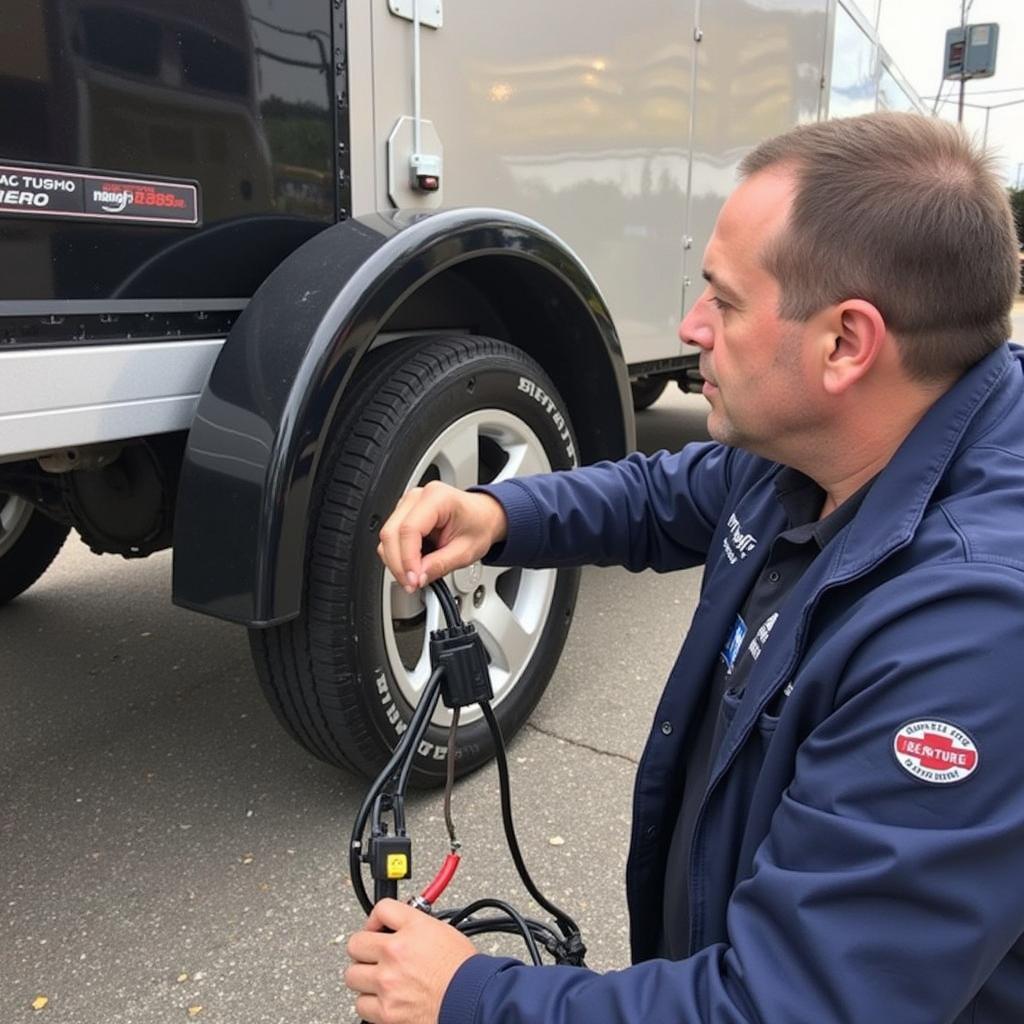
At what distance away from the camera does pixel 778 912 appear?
87 centimetres

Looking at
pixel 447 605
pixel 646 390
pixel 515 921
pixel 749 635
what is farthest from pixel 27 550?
pixel 646 390

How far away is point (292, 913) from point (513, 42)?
2.21m

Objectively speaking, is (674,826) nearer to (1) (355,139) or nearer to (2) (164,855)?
(2) (164,855)

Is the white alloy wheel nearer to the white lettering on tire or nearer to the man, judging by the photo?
the white lettering on tire

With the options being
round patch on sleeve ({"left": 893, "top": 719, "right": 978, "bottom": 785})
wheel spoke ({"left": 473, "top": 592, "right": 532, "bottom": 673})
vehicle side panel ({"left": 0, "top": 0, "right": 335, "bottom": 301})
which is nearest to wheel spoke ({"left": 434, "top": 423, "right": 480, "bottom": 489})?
wheel spoke ({"left": 473, "top": 592, "right": 532, "bottom": 673})

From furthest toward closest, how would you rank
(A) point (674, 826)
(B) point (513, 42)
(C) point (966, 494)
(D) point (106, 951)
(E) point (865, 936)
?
1. (B) point (513, 42)
2. (D) point (106, 951)
3. (A) point (674, 826)
4. (C) point (966, 494)
5. (E) point (865, 936)

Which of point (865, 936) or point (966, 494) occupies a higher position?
point (966, 494)

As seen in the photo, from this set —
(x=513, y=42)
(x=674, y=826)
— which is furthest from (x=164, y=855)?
(x=513, y=42)

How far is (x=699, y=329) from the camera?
4.07 ft

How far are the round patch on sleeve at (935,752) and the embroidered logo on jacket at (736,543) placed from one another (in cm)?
54

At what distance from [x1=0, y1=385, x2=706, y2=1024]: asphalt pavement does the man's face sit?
1.32 m

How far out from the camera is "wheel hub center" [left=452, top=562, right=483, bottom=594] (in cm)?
241

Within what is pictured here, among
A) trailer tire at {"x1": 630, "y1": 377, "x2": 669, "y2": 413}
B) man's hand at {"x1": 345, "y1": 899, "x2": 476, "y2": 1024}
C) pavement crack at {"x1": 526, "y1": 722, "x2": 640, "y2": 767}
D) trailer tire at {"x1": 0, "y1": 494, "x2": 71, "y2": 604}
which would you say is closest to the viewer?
man's hand at {"x1": 345, "y1": 899, "x2": 476, "y2": 1024}

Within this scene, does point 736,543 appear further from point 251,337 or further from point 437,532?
point 251,337
